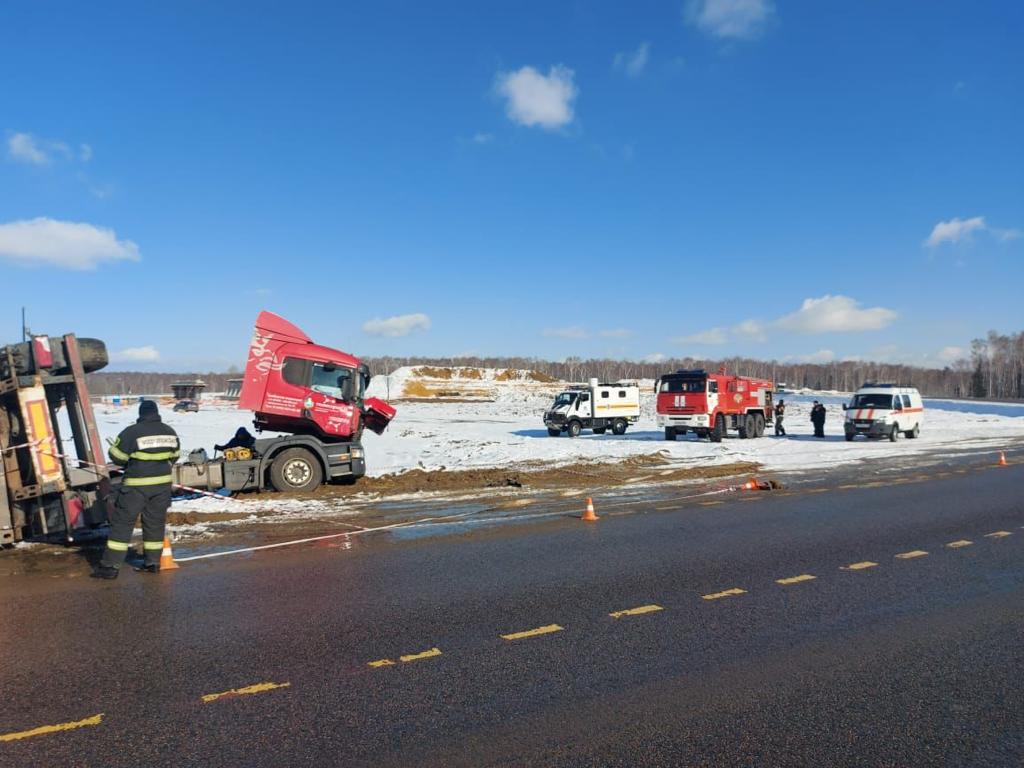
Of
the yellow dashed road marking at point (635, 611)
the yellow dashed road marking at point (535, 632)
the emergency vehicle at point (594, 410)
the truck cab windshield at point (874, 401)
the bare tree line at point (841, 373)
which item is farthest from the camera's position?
the bare tree line at point (841, 373)

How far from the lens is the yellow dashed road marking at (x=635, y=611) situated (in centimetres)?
601

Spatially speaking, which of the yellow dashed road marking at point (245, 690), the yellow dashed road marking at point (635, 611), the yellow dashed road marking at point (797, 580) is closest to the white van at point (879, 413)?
the yellow dashed road marking at point (797, 580)

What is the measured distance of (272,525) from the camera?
10406 mm

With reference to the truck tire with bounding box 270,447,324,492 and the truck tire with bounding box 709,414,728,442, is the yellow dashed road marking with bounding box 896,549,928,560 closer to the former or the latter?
the truck tire with bounding box 270,447,324,492

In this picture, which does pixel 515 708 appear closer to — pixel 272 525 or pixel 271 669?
pixel 271 669

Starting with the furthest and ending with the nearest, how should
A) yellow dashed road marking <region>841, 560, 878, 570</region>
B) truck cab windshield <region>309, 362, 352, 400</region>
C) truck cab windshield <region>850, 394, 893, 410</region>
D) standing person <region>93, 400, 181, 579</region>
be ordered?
truck cab windshield <region>850, 394, 893, 410</region>, truck cab windshield <region>309, 362, 352, 400</region>, yellow dashed road marking <region>841, 560, 878, 570</region>, standing person <region>93, 400, 181, 579</region>

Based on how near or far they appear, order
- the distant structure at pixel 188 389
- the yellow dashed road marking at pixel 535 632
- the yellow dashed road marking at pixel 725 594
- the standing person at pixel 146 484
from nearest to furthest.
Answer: the yellow dashed road marking at pixel 535 632, the yellow dashed road marking at pixel 725 594, the standing person at pixel 146 484, the distant structure at pixel 188 389

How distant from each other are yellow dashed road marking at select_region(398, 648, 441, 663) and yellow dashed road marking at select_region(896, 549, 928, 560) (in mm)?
5553

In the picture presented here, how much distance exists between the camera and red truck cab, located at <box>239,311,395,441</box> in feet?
44.0

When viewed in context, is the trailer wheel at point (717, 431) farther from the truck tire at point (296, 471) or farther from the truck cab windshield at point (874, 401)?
the truck tire at point (296, 471)

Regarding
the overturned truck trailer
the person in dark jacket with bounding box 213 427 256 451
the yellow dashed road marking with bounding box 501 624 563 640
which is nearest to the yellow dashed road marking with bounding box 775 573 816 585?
the yellow dashed road marking with bounding box 501 624 563 640

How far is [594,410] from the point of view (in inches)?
1329

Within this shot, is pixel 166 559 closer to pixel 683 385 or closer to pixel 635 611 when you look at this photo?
pixel 635 611

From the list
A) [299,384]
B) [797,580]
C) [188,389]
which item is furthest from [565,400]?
[188,389]
